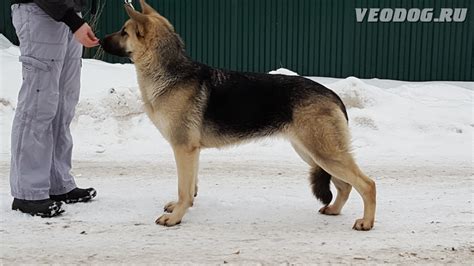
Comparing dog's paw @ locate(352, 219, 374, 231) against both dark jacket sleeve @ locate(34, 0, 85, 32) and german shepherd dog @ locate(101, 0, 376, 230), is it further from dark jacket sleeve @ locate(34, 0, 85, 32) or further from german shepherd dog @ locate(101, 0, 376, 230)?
dark jacket sleeve @ locate(34, 0, 85, 32)

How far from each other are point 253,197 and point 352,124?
3.32 metres

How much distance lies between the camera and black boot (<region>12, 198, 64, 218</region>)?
4.76 metres

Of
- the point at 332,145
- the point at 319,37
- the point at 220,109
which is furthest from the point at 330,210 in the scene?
the point at 319,37

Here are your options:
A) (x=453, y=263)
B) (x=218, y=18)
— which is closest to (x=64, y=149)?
(x=453, y=263)

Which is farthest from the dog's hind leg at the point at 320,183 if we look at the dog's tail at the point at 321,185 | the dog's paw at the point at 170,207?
the dog's paw at the point at 170,207

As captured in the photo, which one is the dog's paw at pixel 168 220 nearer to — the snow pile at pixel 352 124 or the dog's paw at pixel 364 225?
the dog's paw at pixel 364 225

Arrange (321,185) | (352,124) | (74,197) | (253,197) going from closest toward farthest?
(321,185) → (74,197) → (253,197) → (352,124)

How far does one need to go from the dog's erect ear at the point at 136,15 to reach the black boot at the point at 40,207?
1529 mm

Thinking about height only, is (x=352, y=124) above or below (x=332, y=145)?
below

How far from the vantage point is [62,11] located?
4539mm

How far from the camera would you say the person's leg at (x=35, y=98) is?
464 centimetres

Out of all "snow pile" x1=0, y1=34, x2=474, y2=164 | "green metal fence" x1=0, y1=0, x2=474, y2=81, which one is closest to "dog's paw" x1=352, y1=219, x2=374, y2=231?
"snow pile" x1=0, y1=34, x2=474, y2=164

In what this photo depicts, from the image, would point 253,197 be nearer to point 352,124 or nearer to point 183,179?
point 183,179

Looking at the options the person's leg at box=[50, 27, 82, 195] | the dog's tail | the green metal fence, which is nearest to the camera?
the dog's tail
